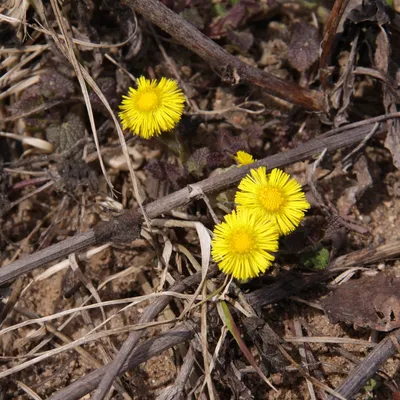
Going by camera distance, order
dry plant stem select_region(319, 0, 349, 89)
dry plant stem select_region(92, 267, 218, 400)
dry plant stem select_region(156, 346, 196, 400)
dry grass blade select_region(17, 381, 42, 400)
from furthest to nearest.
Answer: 1. dry plant stem select_region(319, 0, 349, 89)
2. dry grass blade select_region(17, 381, 42, 400)
3. dry plant stem select_region(156, 346, 196, 400)
4. dry plant stem select_region(92, 267, 218, 400)

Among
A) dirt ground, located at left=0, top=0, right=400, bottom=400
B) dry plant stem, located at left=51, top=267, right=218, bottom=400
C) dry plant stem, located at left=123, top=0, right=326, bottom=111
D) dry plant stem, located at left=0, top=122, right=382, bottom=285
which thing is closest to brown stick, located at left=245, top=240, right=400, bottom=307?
dirt ground, located at left=0, top=0, right=400, bottom=400

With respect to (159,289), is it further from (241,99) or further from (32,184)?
(241,99)

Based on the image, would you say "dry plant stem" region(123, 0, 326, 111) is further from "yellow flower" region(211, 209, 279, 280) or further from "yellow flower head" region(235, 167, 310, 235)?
"yellow flower" region(211, 209, 279, 280)

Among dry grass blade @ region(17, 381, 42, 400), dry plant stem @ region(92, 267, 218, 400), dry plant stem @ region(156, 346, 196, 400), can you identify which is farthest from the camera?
dry grass blade @ region(17, 381, 42, 400)

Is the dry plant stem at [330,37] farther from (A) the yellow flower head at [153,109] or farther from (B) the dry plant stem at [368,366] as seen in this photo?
(B) the dry plant stem at [368,366]

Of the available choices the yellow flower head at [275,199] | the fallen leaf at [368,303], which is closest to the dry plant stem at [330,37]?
the yellow flower head at [275,199]

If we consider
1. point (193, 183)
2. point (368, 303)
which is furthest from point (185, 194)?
point (368, 303)
